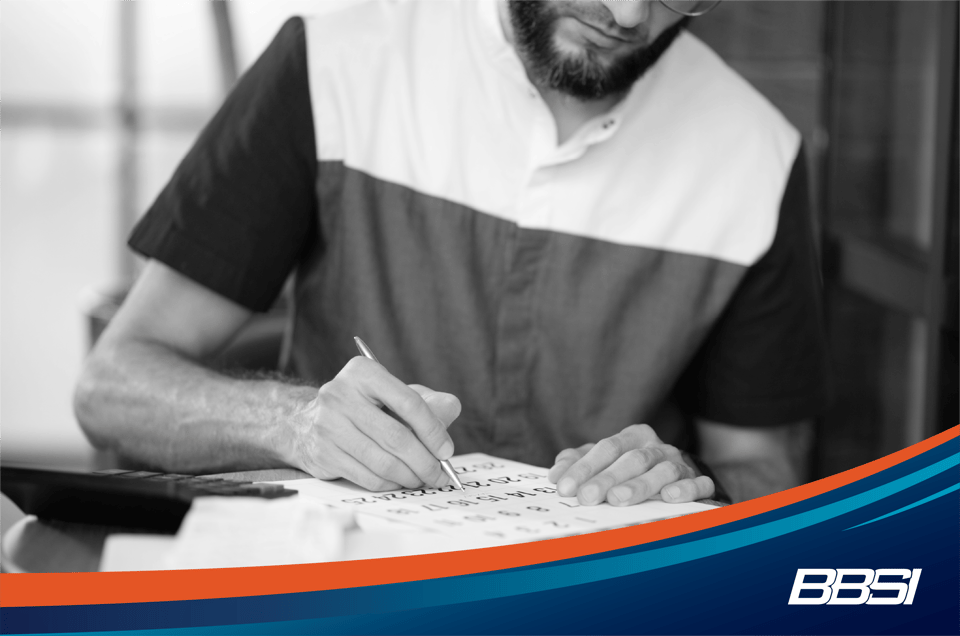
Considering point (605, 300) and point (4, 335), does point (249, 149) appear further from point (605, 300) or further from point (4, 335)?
point (4, 335)

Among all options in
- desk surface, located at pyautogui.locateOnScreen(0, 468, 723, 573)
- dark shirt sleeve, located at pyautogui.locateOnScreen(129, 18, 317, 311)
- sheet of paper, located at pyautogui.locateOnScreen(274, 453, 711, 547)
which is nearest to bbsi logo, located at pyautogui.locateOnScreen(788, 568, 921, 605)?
sheet of paper, located at pyautogui.locateOnScreen(274, 453, 711, 547)

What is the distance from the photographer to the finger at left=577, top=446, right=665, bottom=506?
33.3 inches

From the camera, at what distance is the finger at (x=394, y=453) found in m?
0.87

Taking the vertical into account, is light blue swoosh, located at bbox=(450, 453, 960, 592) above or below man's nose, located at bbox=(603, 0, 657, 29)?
below

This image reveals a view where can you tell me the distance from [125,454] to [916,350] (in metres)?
1.74

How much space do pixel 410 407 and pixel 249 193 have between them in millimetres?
532

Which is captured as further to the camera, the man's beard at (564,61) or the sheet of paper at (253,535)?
the man's beard at (564,61)

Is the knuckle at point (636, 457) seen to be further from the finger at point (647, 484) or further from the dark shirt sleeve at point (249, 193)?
the dark shirt sleeve at point (249, 193)

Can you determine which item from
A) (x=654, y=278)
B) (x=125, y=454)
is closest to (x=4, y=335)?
(x=125, y=454)

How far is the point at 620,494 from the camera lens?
0.86m

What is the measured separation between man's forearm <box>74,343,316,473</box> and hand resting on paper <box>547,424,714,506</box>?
0.29 metres

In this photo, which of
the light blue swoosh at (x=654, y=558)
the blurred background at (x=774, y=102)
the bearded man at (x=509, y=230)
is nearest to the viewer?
the light blue swoosh at (x=654, y=558)

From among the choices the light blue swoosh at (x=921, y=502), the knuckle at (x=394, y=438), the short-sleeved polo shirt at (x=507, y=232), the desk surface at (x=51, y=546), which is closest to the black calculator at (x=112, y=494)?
the desk surface at (x=51, y=546)

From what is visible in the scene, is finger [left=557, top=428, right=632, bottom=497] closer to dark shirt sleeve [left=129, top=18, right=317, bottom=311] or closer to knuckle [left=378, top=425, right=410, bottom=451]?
knuckle [left=378, top=425, right=410, bottom=451]
